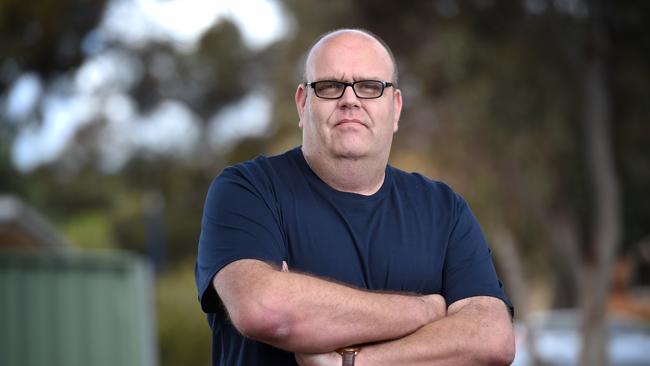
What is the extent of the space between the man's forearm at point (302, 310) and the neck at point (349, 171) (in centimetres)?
37

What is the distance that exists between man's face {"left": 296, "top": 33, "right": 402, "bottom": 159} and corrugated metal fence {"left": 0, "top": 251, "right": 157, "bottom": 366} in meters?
12.9

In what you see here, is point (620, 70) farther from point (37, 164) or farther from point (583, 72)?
point (37, 164)

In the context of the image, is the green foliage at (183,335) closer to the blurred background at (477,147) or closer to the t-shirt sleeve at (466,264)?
the blurred background at (477,147)

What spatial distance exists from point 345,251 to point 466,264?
17.0 inches

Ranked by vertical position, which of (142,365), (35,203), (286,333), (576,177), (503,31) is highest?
(35,203)

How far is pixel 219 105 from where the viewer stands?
53.4 m

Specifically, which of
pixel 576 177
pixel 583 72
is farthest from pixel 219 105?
pixel 583 72

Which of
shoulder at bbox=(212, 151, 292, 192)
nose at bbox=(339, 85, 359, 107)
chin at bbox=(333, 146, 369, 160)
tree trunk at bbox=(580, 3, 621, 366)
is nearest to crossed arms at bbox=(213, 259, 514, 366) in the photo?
shoulder at bbox=(212, 151, 292, 192)

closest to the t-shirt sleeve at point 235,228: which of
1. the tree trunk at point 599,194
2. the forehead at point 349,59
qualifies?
the forehead at point 349,59

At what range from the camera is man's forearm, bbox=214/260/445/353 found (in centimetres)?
376

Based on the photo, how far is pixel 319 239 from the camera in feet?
13.1

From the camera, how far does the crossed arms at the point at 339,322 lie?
3773mm

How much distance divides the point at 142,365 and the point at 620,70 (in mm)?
8412

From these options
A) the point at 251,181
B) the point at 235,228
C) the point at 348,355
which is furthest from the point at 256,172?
the point at 348,355
